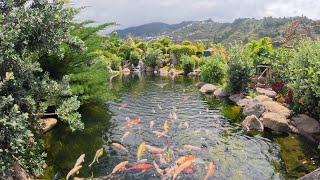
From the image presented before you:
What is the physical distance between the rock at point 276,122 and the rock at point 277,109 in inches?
37.1

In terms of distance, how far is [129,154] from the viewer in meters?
9.53

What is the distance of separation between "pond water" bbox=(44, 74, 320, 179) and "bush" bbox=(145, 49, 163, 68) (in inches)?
1276

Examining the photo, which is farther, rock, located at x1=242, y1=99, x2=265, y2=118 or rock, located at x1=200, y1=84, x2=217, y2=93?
rock, located at x1=200, y1=84, x2=217, y2=93

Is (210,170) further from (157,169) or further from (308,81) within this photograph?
(308,81)

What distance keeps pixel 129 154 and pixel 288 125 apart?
23.6 feet

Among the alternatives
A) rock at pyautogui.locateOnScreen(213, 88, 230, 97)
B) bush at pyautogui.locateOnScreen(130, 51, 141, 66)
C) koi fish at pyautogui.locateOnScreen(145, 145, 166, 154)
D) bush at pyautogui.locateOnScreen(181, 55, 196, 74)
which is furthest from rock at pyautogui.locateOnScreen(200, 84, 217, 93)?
bush at pyautogui.locateOnScreen(130, 51, 141, 66)

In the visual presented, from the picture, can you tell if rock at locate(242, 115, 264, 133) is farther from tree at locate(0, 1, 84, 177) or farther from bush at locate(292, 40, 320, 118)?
tree at locate(0, 1, 84, 177)

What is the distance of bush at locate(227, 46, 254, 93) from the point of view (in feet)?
64.3

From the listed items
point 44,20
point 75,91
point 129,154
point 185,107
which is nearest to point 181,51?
point 185,107

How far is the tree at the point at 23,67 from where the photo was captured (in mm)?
5012

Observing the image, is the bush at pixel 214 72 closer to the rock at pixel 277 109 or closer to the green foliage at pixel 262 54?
the green foliage at pixel 262 54

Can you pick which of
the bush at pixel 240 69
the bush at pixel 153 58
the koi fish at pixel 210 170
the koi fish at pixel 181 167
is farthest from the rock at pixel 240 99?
the bush at pixel 153 58

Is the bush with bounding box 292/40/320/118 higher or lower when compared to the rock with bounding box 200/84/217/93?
higher

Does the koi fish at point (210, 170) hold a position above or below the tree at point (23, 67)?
below
